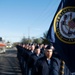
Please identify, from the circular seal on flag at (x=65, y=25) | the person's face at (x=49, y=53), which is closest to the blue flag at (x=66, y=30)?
the circular seal on flag at (x=65, y=25)

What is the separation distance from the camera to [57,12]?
4730mm

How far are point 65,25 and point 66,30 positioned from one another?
0.07 meters

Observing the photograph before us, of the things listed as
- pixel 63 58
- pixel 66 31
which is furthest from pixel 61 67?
pixel 66 31

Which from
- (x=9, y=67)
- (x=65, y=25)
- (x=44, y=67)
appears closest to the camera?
(x=65, y=25)

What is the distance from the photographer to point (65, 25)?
4.59m

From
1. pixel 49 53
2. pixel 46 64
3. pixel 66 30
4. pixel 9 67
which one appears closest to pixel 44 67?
pixel 46 64

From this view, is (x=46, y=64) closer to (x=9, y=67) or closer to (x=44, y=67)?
(x=44, y=67)

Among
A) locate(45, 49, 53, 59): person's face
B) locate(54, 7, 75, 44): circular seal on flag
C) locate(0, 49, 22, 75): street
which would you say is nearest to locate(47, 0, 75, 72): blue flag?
locate(54, 7, 75, 44): circular seal on flag

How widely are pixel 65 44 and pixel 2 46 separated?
46679 millimetres

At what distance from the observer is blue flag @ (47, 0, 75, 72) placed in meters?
4.56

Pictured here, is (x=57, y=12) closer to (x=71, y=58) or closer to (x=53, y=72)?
(x=71, y=58)

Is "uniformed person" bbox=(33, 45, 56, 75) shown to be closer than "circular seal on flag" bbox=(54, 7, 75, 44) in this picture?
No

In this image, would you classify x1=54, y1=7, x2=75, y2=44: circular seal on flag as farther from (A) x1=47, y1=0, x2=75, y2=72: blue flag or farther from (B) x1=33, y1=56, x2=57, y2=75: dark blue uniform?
(B) x1=33, y1=56, x2=57, y2=75: dark blue uniform

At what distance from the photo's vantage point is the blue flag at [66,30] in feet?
15.0
